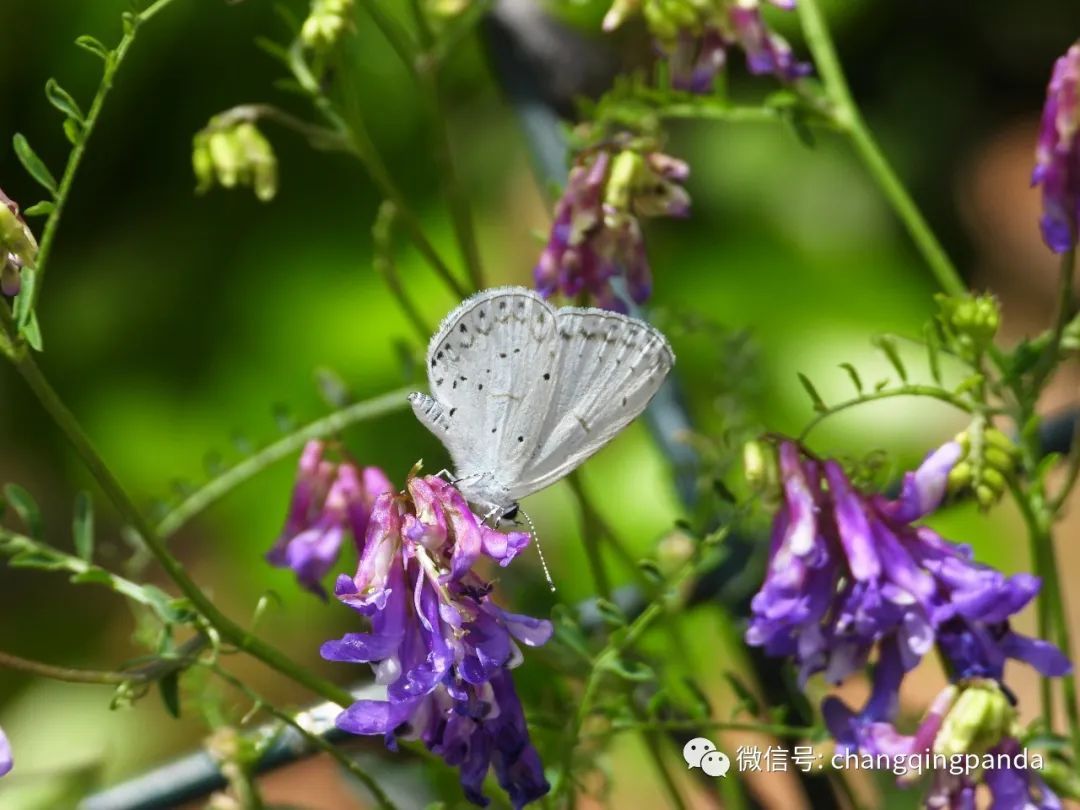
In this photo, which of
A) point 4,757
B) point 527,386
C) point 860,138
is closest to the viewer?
point 4,757

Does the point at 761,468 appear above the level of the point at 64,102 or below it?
below

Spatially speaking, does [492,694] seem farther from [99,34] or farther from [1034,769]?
[99,34]

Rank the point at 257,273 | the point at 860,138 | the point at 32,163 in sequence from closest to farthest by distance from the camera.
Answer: the point at 32,163 → the point at 860,138 → the point at 257,273

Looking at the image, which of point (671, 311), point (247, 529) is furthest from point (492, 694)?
point (247, 529)

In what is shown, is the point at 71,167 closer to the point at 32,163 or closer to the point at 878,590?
the point at 32,163

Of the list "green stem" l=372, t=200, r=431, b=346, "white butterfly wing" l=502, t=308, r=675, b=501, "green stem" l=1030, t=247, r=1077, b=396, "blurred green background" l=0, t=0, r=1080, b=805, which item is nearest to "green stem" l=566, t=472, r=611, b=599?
"white butterfly wing" l=502, t=308, r=675, b=501

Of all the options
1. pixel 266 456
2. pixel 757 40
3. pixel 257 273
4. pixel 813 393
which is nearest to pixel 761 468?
pixel 813 393

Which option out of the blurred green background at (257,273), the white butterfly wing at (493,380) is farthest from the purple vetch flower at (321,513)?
the blurred green background at (257,273)

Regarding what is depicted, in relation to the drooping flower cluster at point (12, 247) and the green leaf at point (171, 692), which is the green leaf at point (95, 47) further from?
the green leaf at point (171, 692)

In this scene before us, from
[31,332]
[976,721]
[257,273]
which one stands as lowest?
[257,273]
